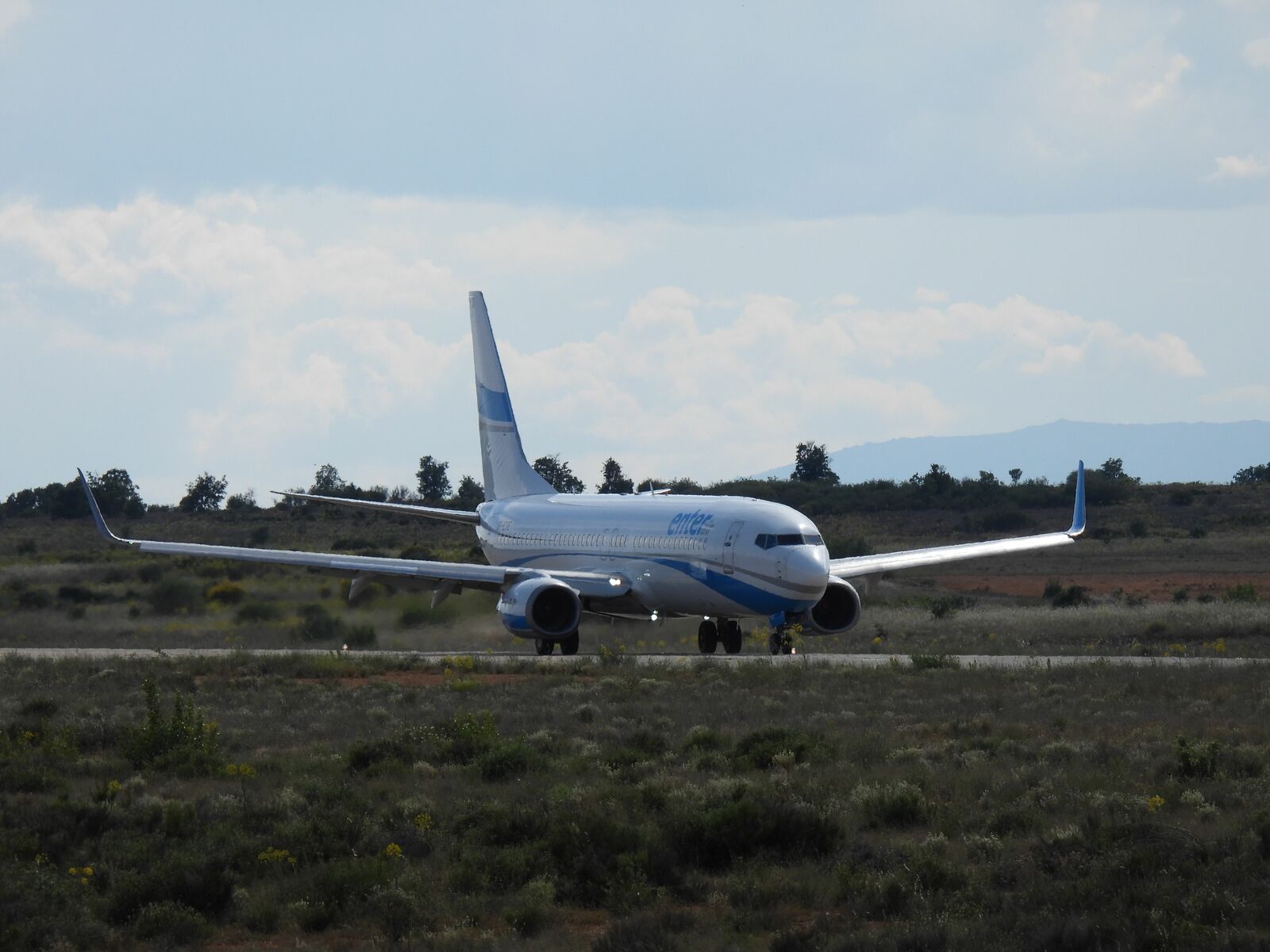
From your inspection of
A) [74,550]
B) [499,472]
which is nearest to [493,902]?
[499,472]

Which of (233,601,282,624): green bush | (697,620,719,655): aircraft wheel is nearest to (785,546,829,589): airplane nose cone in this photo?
(697,620,719,655): aircraft wheel

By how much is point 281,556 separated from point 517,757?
22.4 m

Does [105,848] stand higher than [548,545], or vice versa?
[548,545]

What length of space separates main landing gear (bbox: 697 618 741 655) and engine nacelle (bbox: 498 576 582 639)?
3000 millimetres

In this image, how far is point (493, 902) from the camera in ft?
41.8

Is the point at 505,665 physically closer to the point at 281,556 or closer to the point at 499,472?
the point at 281,556

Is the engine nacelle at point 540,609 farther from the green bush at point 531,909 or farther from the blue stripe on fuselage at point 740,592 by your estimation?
the green bush at point 531,909

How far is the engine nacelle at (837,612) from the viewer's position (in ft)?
121

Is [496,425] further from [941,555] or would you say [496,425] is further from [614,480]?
[614,480]

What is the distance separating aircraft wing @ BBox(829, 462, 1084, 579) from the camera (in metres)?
39.1

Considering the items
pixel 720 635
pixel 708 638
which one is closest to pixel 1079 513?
pixel 720 635

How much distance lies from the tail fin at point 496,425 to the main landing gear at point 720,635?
1056cm

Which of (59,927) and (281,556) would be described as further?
(281,556)

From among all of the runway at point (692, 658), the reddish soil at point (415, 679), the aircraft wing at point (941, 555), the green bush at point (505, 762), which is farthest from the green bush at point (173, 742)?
the aircraft wing at point (941, 555)
